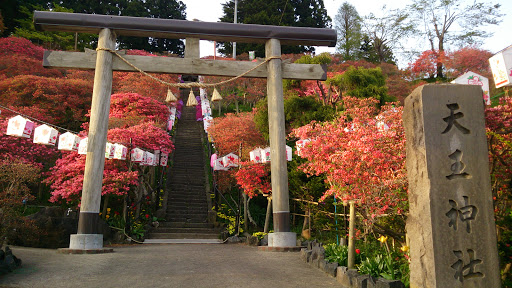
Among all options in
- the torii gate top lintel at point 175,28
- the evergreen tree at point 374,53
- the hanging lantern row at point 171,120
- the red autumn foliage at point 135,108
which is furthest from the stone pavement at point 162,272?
the evergreen tree at point 374,53

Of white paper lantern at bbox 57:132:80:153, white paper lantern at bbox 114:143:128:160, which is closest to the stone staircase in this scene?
white paper lantern at bbox 114:143:128:160

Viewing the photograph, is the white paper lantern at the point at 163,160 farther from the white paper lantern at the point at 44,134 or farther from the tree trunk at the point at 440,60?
the tree trunk at the point at 440,60

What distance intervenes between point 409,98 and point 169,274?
4.34 metres

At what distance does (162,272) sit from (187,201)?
9.71 meters

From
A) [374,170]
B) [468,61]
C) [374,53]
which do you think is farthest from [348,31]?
[374,170]

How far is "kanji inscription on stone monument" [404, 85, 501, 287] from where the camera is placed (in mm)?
3621

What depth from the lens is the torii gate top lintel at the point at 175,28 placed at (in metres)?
8.45

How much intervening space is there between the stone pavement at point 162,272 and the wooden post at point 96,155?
0.59 meters

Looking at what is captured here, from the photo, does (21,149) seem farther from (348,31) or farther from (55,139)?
(348,31)

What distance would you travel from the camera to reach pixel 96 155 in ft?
26.9

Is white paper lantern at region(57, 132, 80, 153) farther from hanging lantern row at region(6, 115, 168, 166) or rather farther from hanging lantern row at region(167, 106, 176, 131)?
hanging lantern row at region(167, 106, 176, 131)

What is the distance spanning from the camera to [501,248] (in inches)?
176

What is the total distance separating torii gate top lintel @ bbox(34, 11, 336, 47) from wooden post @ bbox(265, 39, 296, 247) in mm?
410

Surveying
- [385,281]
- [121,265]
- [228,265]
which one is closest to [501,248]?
[385,281]
